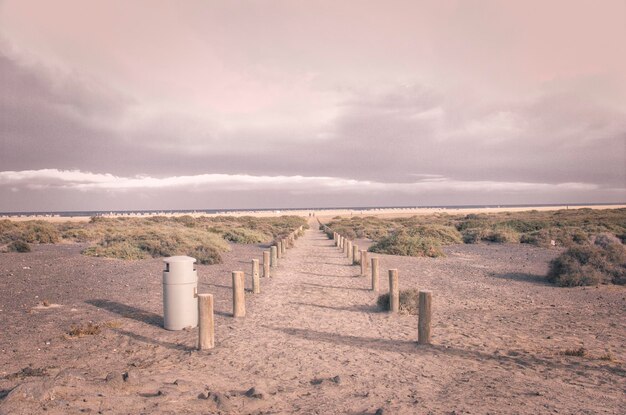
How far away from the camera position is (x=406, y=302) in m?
11.1

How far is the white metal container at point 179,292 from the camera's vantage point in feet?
28.4

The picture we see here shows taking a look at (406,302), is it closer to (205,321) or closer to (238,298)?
(238,298)

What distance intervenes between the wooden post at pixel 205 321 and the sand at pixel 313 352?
0.19 metres

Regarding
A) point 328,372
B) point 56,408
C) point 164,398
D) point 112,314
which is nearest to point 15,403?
point 56,408

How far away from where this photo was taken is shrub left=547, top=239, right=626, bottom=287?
577 inches

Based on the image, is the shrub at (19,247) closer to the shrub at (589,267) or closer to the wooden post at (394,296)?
the wooden post at (394,296)

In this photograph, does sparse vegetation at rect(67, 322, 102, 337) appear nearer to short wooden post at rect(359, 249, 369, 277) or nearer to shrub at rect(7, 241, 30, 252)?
short wooden post at rect(359, 249, 369, 277)

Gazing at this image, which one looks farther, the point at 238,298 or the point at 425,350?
the point at 238,298

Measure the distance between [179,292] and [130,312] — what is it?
8.21 ft

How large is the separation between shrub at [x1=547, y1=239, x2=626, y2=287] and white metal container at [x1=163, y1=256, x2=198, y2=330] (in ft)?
40.0

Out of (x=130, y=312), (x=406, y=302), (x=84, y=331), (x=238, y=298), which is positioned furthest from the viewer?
(x=406, y=302)

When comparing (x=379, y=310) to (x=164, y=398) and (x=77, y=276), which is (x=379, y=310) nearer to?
(x=164, y=398)

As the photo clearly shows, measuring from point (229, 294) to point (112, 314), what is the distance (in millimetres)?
3407

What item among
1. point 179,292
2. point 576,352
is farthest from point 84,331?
point 576,352
